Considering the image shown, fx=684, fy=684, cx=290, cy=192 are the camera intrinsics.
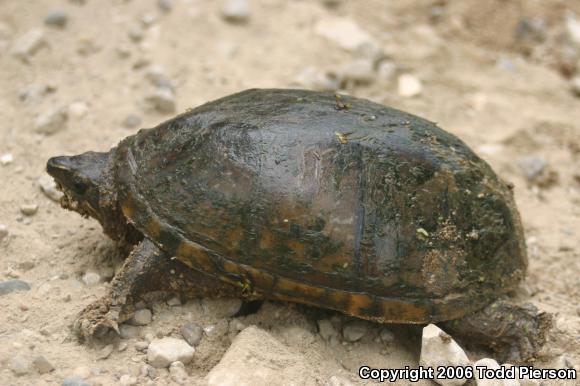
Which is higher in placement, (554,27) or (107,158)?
(554,27)

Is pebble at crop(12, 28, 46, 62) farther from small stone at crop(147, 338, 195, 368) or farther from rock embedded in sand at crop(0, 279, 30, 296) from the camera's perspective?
small stone at crop(147, 338, 195, 368)

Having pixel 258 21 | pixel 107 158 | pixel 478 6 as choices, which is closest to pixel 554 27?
pixel 478 6

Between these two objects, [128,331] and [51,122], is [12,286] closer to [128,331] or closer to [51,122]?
[128,331]

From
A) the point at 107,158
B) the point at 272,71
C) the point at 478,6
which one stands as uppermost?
the point at 478,6

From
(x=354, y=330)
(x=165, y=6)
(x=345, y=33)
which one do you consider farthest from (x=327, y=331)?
(x=165, y=6)

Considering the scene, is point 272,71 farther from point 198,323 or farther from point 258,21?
point 198,323

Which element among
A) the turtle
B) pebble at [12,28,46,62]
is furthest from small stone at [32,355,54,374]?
pebble at [12,28,46,62]

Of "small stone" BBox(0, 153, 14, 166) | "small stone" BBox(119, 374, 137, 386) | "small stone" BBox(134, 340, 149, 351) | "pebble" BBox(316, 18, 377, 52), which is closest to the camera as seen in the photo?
"small stone" BBox(119, 374, 137, 386)

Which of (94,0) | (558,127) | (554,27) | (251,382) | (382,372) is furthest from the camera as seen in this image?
(554,27)
